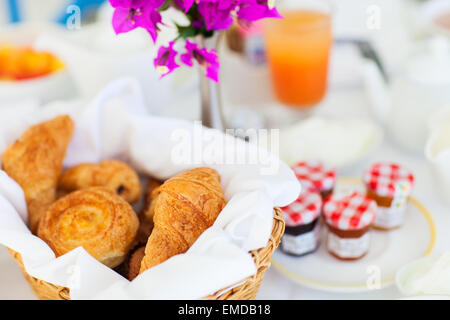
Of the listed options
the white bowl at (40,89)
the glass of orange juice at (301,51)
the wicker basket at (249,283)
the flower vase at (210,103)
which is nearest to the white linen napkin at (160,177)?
the wicker basket at (249,283)

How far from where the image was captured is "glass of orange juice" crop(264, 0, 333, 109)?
3.19 ft

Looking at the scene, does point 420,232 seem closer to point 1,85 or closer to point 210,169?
point 210,169

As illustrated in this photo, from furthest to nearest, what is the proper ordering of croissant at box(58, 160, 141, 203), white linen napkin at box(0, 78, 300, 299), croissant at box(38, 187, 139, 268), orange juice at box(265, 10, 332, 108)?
orange juice at box(265, 10, 332, 108) < croissant at box(58, 160, 141, 203) < croissant at box(38, 187, 139, 268) < white linen napkin at box(0, 78, 300, 299)

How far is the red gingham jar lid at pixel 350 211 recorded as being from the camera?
2.23 ft

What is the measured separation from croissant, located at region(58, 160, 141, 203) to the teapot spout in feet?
1.66

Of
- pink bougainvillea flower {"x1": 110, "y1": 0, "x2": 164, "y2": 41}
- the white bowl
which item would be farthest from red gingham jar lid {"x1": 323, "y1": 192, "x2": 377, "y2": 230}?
the white bowl

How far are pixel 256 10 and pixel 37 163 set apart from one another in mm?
378

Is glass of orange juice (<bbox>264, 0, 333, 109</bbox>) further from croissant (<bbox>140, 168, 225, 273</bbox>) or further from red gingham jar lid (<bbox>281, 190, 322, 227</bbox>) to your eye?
croissant (<bbox>140, 168, 225, 273</bbox>)

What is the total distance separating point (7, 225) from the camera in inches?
23.9

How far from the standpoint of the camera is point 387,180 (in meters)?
0.77

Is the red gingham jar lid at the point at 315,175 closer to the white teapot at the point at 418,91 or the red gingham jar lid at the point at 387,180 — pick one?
the red gingham jar lid at the point at 387,180

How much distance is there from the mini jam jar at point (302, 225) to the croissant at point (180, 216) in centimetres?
13

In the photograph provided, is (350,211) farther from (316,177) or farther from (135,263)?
(135,263)

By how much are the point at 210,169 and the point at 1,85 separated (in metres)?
0.61
